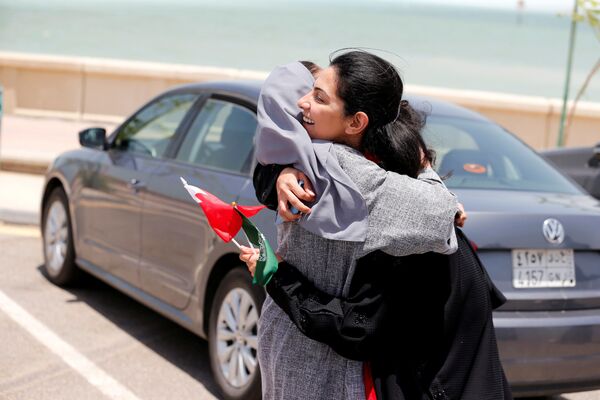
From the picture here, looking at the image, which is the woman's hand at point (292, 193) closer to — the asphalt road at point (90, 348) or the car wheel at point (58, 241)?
the asphalt road at point (90, 348)

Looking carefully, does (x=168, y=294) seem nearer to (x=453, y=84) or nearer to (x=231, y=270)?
(x=231, y=270)

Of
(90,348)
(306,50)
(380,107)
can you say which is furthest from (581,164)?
(306,50)

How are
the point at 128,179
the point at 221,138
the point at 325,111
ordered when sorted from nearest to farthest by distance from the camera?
the point at 325,111, the point at 221,138, the point at 128,179

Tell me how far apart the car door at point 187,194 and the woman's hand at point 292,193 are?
2.36 m

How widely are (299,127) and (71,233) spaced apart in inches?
181

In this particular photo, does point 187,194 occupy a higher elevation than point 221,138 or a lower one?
lower

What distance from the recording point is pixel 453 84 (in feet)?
203

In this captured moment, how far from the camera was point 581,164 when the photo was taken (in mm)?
8742

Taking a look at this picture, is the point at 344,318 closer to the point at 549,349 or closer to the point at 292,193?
the point at 292,193

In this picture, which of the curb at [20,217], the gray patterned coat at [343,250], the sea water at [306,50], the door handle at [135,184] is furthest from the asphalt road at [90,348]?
the sea water at [306,50]

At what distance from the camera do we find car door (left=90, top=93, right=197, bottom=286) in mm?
5973

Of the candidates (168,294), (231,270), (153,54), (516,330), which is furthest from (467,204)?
(153,54)

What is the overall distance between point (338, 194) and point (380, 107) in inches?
10.4

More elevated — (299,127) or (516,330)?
(299,127)
